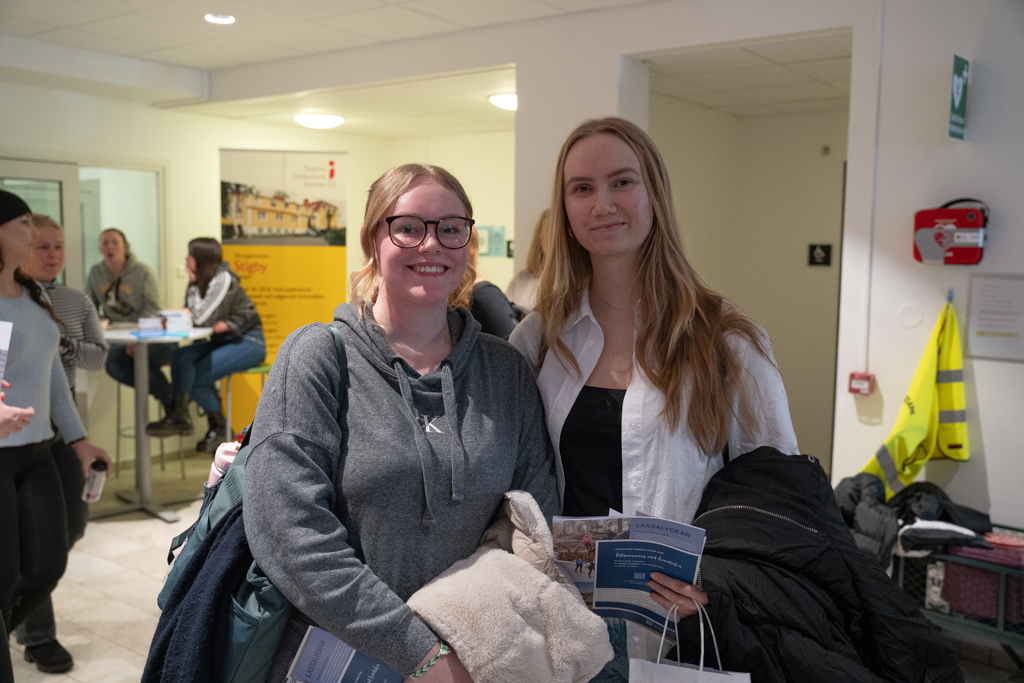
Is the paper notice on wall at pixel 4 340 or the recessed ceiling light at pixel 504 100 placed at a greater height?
the recessed ceiling light at pixel 504 100

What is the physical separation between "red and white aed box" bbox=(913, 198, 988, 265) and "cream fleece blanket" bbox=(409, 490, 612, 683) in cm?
258

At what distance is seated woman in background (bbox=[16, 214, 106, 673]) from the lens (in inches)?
132

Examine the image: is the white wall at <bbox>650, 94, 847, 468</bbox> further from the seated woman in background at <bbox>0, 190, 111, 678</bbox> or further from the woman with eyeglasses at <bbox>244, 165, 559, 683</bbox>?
the woman with eyeglasses at <bbox>244, 165, 559, 683</bbox>

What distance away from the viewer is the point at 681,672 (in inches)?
54.7

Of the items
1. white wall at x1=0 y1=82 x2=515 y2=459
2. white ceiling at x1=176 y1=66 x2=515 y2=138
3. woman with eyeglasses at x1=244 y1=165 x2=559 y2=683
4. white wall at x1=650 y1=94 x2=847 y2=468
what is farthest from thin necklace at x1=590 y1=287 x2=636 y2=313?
white wall at x1=650 y1=94 x2=847 y2=468

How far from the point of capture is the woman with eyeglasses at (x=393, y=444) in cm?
133

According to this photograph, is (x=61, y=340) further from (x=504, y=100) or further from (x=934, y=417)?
(x=934, y=417)

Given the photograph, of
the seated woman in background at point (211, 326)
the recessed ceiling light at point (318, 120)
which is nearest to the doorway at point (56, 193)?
the seated woman in background at point (211, 326)

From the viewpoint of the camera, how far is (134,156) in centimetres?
632

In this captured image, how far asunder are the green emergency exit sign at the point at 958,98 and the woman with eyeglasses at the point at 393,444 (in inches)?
96.7

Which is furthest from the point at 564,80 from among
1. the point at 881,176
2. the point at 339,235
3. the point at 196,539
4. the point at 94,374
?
the point at 94,374

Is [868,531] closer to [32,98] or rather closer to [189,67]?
[189,67]

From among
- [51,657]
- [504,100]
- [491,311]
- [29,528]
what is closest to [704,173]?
[504,100]

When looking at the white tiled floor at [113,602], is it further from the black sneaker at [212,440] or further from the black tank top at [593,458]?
the black tank top at [593,458]
